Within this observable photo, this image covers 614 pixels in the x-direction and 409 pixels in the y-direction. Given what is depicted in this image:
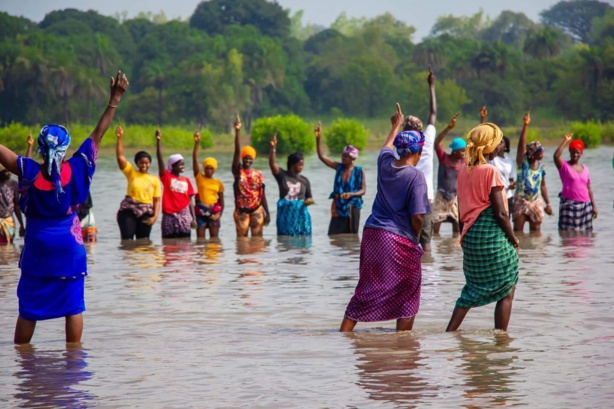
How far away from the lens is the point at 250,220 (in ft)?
51.4

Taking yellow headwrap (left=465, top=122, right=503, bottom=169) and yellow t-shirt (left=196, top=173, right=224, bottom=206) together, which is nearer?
yellow headwrap (left=465, top=122, right=503, bottom=169)

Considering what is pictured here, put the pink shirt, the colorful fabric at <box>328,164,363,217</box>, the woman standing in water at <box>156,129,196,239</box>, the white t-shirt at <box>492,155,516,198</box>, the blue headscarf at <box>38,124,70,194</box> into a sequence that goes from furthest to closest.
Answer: the pink shirt
the woman standing in water at <box>156,129,196,239</box>
the colorful fabric at <box>328,164,363,217</box>
the white t-shirt at <box>492,155,516,198</box>
the blue headscarf at <box>38,124,70,194</box>

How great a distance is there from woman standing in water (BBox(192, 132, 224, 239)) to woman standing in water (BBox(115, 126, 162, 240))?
631mm

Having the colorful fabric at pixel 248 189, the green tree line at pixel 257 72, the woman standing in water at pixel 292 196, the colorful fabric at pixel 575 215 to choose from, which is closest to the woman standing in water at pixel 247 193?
the colorful fabric at pixel 248 189

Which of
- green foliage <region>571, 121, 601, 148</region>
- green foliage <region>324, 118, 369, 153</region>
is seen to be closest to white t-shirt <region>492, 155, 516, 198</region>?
green foliage <region>571, 121, 601, 148</region>

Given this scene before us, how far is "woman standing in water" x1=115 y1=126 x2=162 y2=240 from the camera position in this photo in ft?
47.4

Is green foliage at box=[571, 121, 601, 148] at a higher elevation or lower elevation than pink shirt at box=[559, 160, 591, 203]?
higher

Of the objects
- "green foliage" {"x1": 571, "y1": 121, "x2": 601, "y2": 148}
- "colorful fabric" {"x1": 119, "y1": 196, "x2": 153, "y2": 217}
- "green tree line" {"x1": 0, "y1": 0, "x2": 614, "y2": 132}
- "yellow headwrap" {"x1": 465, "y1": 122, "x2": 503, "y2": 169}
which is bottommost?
"colorful fabric" {"x1": 119, "y1": 196, "x2": 153, "y2": 217}

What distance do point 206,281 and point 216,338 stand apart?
10.1ft

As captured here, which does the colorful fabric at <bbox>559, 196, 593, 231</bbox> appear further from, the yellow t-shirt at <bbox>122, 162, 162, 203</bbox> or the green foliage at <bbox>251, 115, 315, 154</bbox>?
the green foliage at <bbox>251, 115, 315, 154</bbox>

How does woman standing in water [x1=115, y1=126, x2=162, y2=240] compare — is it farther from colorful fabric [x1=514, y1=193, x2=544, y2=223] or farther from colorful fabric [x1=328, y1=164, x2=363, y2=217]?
colorful fabric [x1=514, y1=193, x2=544, y2=223]

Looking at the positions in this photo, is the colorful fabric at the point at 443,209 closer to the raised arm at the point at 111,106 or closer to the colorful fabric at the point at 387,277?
the colorful fabric at the point at 387,277

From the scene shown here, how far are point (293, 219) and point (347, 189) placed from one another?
137 cm

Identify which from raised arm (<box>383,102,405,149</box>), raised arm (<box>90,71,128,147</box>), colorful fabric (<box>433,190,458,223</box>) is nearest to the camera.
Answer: raised arm (<box>90,71,128,147</box>)
